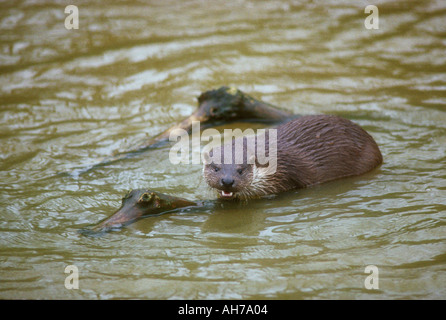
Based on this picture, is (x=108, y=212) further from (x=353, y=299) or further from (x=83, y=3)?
(x=83, y=3)

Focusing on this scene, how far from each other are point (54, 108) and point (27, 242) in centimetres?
306

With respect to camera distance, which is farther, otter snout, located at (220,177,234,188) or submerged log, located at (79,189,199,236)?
otter snout, located at (220,177,234,188)

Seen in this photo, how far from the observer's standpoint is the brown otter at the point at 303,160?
196 inches

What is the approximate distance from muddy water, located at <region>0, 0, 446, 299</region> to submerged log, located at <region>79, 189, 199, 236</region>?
0.28ft

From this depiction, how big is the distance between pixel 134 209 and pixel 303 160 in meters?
1.54

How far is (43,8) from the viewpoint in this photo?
31.1 feet

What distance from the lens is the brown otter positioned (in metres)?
4.99

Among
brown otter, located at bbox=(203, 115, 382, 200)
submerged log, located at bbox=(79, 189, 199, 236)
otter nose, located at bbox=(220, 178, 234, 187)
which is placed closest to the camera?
submerged log, located at bbox=(79, 189, 199, 236)

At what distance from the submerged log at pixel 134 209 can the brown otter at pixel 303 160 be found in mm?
481
